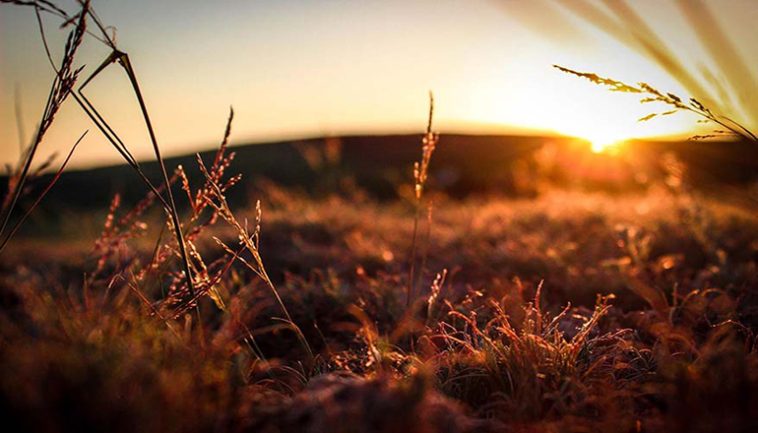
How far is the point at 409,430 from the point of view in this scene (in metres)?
1.16

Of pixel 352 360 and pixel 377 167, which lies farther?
pixel 377 167

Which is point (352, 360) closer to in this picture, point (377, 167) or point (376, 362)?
point (376, 362)

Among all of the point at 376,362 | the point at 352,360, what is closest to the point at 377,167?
the point at 352,360

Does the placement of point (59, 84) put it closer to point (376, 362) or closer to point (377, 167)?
point (376, 362)

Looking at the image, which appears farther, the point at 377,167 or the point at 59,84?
the point at 377,167

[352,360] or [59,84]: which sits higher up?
[59,84]

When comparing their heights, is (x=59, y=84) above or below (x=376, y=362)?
above

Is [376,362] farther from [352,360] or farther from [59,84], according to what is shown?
[59,84]

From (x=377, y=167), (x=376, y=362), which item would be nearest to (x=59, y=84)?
(x=376, y=362)

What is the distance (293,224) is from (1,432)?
5.55 meters

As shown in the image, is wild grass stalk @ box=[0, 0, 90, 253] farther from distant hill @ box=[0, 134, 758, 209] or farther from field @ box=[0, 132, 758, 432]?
distant hill @ box=[0, 134, 758, 209]

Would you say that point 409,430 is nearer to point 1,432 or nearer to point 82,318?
point 1,432

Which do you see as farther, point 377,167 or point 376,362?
point 377,167

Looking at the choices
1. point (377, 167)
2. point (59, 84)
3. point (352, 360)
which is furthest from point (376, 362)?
point (377, 167)
